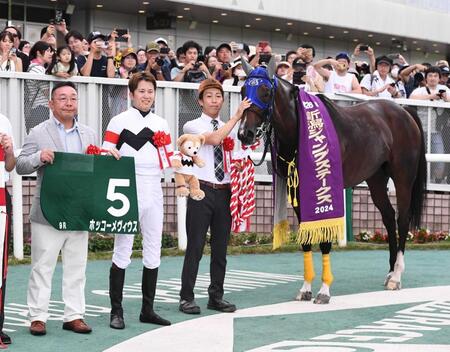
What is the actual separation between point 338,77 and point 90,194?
24.9 ft

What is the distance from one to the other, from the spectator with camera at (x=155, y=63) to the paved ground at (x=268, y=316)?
3266 millimetres

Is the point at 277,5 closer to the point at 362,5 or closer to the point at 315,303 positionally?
the point at 362,5

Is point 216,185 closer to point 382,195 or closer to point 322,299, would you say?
point 322,299

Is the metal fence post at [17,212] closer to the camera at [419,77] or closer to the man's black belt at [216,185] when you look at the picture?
the man's black belt at [216,185]

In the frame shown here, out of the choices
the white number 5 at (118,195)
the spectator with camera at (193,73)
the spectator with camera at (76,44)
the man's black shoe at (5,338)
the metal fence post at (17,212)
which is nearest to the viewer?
the man's black shoe at (5,338)

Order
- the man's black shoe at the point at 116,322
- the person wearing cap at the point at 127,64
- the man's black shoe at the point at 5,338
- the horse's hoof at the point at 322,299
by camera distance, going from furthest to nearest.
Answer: the person wearing cap at the point at 127,64 < the horse's hoof at the point at 322,299 < the man's black shoe at the point at 116,322 < the man's black shoe at the point at 5,338

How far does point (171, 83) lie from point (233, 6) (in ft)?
42.5

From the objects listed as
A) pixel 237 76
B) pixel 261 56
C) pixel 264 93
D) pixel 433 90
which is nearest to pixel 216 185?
pixel 264 93

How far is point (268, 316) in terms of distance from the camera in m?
7.24

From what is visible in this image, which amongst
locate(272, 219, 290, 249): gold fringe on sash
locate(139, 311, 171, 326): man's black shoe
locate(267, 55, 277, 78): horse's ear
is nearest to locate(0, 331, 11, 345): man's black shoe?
locate(139, 311, 171, 326): man's black shoe

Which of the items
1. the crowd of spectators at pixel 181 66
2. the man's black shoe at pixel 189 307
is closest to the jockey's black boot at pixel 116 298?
the man's black shoe at pixel 189 307

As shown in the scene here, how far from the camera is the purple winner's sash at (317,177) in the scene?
796 centimetres

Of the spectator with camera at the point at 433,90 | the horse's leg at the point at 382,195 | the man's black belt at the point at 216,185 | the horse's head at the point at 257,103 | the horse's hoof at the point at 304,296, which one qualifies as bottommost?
the horse's hoof at the point at 304,296

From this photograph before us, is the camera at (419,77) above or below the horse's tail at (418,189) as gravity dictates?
above
